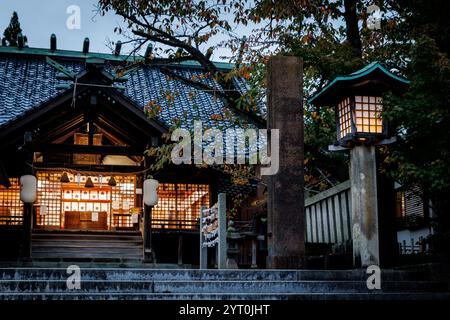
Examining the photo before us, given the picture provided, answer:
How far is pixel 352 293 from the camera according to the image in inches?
318

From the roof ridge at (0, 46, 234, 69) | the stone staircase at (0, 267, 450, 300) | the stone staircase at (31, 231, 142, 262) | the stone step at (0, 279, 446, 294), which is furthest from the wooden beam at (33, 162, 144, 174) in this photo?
the stone step at (0, 279, 446, 294)

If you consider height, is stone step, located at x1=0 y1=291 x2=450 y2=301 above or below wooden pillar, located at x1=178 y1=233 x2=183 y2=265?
below

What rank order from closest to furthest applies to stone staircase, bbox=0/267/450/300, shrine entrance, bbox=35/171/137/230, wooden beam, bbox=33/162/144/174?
stone staircase, bbox=0/267/450/300 < wooden beam, bbox=33/162/144/174 < shrine entrance, bbox=35/171/137/230

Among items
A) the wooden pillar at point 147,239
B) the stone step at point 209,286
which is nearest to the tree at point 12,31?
the wooden pillar at point 147,239

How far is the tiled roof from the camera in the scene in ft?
75.6

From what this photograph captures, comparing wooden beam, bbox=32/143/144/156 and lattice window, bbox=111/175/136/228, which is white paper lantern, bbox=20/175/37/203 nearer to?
wooden beam, bbox=32/143/144/156

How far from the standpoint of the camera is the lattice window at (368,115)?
986 centimetres

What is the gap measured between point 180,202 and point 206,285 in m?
14.4

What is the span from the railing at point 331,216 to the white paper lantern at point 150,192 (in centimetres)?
611

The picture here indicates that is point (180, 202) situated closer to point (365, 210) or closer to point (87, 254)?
point (87, 254)

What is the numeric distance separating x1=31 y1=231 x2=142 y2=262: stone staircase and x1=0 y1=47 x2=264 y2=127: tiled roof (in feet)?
13.8

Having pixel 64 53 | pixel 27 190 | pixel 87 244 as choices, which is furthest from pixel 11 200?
pixel 64 53

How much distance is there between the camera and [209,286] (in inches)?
312
